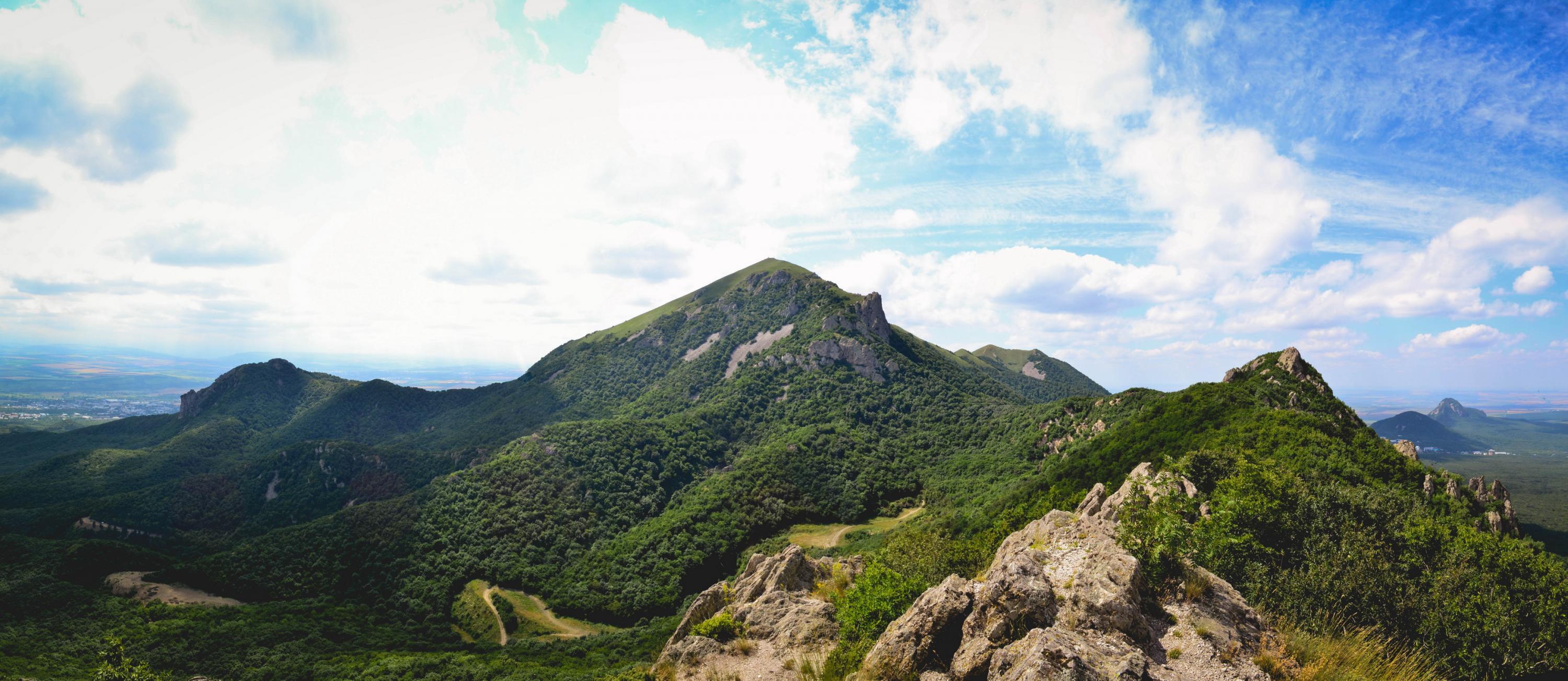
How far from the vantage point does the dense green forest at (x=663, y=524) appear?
24.2 meters

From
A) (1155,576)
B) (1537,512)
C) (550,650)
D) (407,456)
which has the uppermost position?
(1155,576)

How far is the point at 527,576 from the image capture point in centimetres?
10131

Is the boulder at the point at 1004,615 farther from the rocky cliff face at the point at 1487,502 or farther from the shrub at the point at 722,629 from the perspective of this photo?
the rocky cliff face at the point at 1487,502

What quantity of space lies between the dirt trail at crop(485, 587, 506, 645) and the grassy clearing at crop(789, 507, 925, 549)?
51983mm

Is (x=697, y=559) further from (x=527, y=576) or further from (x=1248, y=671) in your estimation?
(x=1248, y=671)

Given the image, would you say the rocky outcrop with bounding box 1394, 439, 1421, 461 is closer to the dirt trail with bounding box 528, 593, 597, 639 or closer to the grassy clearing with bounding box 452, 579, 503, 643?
the dirt trail with bounding box 528, 593, 597, 639

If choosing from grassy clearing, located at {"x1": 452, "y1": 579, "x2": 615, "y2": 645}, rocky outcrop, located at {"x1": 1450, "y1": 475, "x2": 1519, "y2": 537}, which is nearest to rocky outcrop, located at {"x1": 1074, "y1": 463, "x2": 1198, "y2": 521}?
rocky outcrop, located at {"x1": 1450, "y1": 475, "x2": 1519, "y2": 537}

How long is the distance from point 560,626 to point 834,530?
58190mm

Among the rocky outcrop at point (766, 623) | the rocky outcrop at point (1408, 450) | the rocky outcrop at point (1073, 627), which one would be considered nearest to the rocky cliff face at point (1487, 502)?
the rocky outcrop at point (1408, 450)

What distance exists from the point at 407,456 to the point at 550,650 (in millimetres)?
109332

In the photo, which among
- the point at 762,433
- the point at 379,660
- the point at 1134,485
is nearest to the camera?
the point at 1134,485

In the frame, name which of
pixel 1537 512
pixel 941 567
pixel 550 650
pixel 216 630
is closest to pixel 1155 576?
pixel 941 567

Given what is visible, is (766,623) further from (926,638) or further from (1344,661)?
(1344,661)

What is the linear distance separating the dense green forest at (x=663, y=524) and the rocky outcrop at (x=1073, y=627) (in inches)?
79.1
